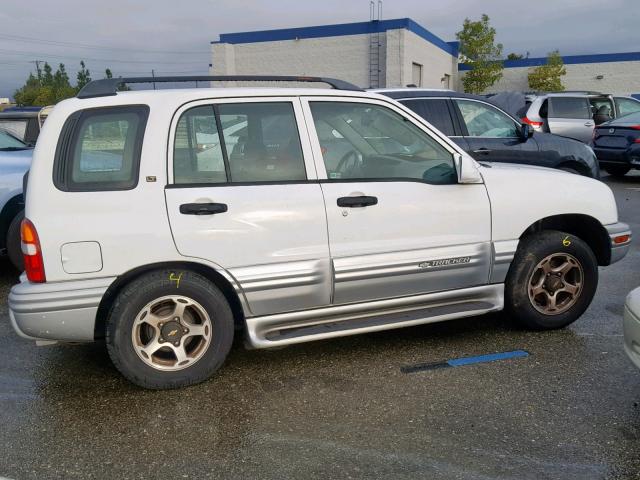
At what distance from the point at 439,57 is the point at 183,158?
39.7 meters

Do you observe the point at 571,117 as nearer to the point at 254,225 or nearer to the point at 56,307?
the point at 254,225

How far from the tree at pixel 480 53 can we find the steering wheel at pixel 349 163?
3990 cm

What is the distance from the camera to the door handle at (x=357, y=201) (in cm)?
374

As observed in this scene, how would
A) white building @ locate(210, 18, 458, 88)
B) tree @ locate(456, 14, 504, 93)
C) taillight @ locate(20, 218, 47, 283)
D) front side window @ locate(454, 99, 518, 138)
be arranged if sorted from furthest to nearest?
tree @ locate(456, 14, 504, 93), white building @ locate(210, 18, 458, 88), front side window @ locate(454, 99, 518, 138), taillight @ locate(20, 218, 47, 283)

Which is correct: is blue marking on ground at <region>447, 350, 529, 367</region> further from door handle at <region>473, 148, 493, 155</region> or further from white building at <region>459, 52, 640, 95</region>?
white building at <region>459, 52, 640, 95</region>

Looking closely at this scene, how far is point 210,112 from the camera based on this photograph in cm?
368

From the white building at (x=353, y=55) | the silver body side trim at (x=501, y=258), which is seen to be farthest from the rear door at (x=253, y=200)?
the white building at (x=353, y=55)

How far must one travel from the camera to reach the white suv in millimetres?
3385

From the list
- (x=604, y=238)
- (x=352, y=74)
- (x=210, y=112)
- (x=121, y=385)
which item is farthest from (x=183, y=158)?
(x=352, y=74)

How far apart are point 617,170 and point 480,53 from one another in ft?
99.7

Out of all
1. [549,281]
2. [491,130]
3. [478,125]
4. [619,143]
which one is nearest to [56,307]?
[549,281]

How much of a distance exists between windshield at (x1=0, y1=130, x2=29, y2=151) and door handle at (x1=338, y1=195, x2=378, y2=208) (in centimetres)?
534

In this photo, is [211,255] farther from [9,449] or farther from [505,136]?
[505,136]

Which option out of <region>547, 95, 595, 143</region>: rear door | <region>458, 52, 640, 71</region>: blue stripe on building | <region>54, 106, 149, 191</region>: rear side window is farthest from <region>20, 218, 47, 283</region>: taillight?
<region>458, 52, 640, 71</region>: blue stripe on building
